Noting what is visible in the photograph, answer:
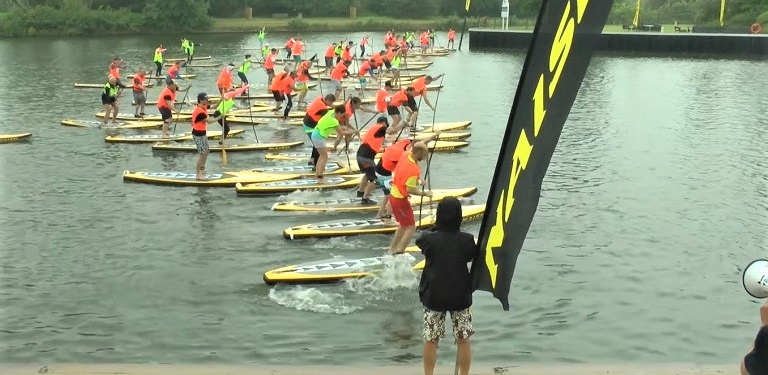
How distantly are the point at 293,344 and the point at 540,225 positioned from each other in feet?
20.3

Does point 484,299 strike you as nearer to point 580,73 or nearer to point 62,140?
point 580,73

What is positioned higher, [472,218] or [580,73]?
[580,73]

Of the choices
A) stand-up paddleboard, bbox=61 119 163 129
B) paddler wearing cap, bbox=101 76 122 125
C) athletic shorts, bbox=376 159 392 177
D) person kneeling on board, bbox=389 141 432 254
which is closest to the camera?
person kneeling on board, bbox=389 141 432 254

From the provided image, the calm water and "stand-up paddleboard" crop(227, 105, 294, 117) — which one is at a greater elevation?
"stand-up paddleboard" crop(227, 105, 294, 117)

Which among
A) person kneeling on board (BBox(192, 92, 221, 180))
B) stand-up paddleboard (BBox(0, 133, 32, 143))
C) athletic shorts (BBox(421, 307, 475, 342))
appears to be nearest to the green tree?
stand-up paddleboard (BBox(0, 133, 32, 143))

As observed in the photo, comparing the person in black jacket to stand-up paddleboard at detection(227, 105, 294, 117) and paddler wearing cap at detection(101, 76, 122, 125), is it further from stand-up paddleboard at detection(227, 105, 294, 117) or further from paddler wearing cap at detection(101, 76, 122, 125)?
stand-up paddleboard at detection(227, 105, 294, 117)

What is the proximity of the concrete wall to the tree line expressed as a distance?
42.9 ft

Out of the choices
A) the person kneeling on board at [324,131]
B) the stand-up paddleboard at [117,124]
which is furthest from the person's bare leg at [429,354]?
the stand-up paddleboard at [117,124]

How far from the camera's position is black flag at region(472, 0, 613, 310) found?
469cm

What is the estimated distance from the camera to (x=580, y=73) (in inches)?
187

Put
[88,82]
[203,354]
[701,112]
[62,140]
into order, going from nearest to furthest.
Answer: [203,354] < [62,140] < [701,112] < [88,82]

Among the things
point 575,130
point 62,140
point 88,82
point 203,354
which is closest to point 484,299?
point 203,354

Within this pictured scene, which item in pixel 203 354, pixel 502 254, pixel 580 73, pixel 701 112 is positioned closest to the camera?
pixel 580 73

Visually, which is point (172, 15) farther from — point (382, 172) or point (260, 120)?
point (382, 172)
